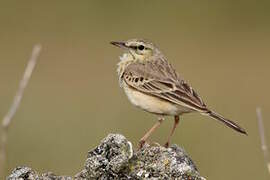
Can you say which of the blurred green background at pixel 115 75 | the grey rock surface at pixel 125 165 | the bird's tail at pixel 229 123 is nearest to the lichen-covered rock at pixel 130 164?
the grey rock surface at pixel 125 165

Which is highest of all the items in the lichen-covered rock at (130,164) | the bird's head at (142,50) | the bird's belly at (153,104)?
the bird's head at (142,50)

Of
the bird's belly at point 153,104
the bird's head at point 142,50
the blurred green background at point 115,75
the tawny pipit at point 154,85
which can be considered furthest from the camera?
the blurred green background at point 115,75

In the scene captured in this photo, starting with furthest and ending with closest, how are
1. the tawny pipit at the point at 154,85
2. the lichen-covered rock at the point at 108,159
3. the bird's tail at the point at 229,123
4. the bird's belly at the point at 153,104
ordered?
the bird's belly at the point at 153,104
the tawny pipit at the point at 154,85
the bird's tail at the point at 229,123
the lichen-covered rock at the point at 108,159

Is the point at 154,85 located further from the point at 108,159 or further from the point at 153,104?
the point at 108,159

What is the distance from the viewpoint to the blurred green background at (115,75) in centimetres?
1233

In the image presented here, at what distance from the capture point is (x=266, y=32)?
20797 millimetres

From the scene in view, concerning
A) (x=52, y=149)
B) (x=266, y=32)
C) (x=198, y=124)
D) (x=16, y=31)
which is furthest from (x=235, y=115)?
(x=16, y=31)

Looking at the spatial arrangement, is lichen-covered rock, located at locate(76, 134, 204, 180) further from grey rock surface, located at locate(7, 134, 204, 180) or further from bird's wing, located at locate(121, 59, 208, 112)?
bird's wing, located at locate(121, 59, 208, 112)

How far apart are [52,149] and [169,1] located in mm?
12014

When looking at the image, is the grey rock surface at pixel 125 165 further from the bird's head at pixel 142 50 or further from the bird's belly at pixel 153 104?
the bird's head at pixel 142 50

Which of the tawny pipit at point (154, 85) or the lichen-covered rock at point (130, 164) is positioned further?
the tawny pipit at point (154, 85)

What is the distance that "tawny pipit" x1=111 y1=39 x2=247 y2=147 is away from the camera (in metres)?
7.46

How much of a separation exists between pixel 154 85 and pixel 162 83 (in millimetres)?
89

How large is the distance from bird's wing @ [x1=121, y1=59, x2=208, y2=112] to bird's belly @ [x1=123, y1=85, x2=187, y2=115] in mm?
40
